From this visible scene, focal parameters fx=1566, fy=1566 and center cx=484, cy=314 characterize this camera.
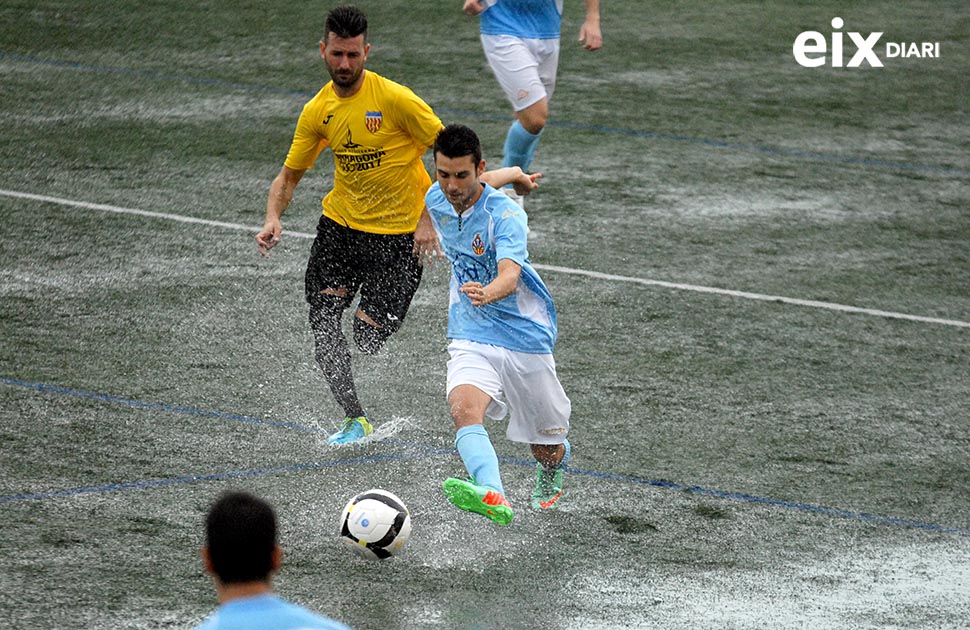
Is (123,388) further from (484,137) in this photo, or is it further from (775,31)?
(775,31)

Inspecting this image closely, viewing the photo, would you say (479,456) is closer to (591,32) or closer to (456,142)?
(456,142)

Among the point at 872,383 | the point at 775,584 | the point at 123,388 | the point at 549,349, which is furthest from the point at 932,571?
the point at 123,388

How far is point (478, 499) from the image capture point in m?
5.85

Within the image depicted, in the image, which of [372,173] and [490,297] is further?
[372,173]

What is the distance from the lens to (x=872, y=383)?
8648 millimetres

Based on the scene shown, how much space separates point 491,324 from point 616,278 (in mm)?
3860

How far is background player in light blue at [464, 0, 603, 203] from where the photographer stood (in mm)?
10695

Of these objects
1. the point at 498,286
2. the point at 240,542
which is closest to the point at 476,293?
the point at 498,286

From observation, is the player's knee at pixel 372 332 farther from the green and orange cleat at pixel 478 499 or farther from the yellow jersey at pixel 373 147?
the green and orange cleat at pixel 478 499

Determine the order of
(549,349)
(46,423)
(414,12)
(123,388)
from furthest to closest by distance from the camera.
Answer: (414,12) < (123,388) < (46,423) < (549,349)

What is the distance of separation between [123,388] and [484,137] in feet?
19.4

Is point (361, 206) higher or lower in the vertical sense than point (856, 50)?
higher

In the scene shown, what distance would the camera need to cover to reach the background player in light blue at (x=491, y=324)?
6.28 meters

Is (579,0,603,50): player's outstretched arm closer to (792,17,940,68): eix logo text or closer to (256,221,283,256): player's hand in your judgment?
(256,221,283,256): player's hand
